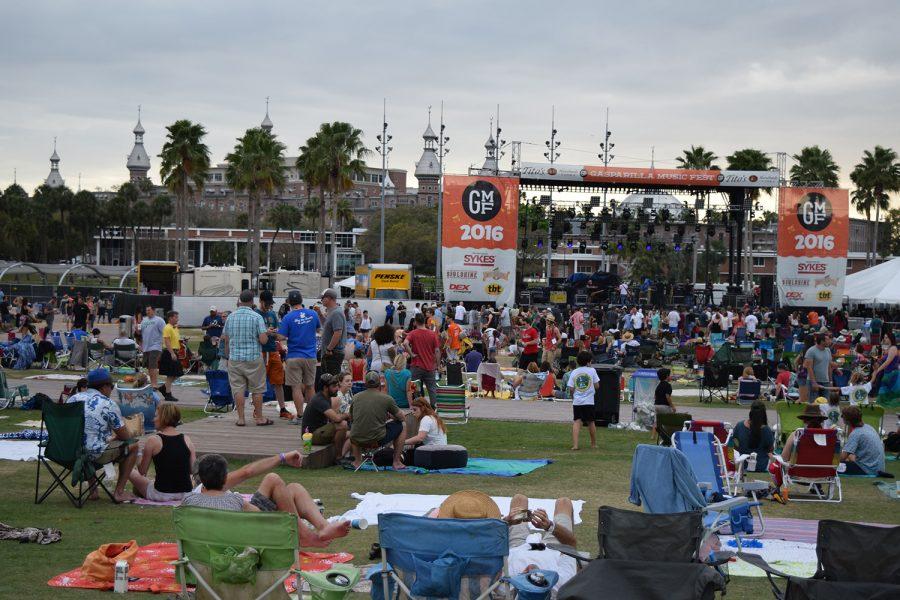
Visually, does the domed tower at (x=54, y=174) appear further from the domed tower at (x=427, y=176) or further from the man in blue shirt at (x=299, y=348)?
the man in blue shirt at (x=299, y=348)

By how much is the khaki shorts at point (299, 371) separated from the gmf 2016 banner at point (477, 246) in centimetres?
2537

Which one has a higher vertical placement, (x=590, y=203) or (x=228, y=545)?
(x=590, y=203)

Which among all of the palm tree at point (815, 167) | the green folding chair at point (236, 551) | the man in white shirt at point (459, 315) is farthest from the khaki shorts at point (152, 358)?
the palm tree at point (815, 167)

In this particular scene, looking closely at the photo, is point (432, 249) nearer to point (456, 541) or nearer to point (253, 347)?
point (253, 347)

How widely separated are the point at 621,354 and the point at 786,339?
6059mm

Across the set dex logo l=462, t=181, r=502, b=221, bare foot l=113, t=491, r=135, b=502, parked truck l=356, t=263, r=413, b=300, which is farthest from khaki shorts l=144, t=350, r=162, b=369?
parked truck l=356, t=263, r=413, b=300

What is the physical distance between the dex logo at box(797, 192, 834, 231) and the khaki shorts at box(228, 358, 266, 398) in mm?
33010

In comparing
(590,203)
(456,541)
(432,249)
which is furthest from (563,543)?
(432,249)

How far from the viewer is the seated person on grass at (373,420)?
1145cm

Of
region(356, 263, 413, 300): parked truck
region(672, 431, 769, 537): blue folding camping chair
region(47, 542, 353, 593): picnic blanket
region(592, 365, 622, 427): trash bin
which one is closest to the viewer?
region(47, 542, 353, 593): picnic blanket

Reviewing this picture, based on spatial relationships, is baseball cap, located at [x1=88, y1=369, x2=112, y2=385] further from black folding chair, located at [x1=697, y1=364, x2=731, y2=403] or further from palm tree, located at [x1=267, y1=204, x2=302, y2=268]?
palm tree, located at [x1=267, y1=204, x2=302, y2=268]

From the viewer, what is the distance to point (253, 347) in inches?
507

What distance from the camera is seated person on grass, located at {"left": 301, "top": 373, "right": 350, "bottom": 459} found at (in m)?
11.8

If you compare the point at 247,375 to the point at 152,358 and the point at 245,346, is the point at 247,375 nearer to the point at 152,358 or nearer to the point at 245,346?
the point at 245,346
